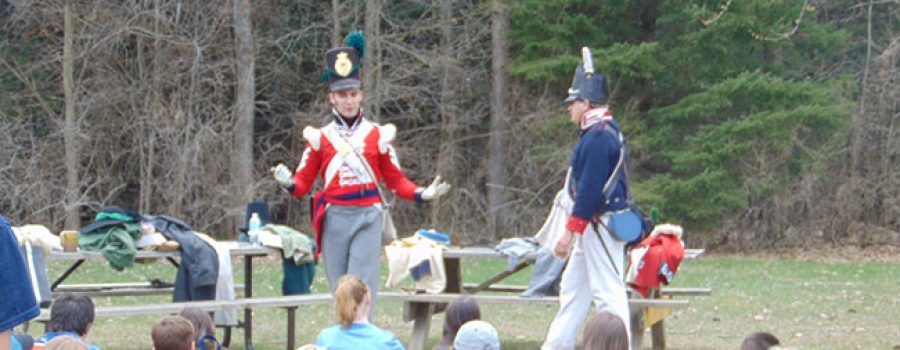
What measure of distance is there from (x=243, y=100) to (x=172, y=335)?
16.9 metres

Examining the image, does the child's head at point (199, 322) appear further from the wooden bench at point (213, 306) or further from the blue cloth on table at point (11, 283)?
the blue cloth on table at point (11, 283)

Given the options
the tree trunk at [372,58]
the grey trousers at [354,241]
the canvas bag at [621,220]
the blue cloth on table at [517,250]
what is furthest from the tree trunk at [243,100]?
the canvas bag at [621,220]

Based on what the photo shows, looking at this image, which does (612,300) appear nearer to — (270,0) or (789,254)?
(789,254)

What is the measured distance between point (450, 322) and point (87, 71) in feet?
54.8

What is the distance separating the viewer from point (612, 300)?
7305 mm

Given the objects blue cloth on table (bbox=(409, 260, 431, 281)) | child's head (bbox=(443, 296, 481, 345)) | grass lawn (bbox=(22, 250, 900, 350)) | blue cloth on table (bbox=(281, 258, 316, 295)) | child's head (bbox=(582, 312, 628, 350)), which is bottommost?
grass lawn (bbox=(22, 250, 900, 350))

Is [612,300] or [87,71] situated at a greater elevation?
[87,71]

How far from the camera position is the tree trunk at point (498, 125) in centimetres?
2294

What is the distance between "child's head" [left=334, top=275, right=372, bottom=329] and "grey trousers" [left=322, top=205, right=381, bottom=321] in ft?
5.77

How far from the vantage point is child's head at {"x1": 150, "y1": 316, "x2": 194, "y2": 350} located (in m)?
5.15

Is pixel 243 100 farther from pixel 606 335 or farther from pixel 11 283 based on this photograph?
pixel 11 283

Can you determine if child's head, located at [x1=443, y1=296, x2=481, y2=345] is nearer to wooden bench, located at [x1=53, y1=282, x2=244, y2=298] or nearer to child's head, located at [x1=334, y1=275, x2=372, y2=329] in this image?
child's head, located at [x1=334, y1=275, x2=372, y2=329]

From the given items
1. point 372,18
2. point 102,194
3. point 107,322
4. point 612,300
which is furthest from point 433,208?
point 612,300

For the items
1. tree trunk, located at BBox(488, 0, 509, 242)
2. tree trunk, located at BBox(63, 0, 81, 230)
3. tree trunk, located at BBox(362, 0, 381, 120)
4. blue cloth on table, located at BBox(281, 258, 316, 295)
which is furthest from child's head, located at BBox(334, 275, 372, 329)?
tree trunk, located at BBox(488, 0, 509, 242)
